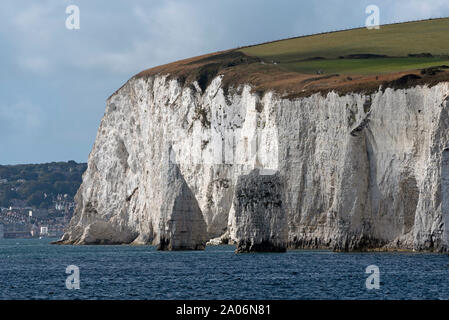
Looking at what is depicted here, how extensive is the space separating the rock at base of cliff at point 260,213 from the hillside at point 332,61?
620 inches

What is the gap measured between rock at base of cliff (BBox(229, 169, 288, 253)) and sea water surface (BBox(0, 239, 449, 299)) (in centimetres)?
118

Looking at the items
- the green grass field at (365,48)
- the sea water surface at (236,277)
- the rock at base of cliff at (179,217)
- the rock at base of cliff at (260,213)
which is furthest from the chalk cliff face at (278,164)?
the green grass field at (365,48)

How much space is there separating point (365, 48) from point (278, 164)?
3139 cm

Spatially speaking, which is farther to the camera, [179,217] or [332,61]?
[332,61]

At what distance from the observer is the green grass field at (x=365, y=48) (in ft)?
340

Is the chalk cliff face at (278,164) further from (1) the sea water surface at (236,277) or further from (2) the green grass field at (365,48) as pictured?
(2) the green grass field at (365,48)

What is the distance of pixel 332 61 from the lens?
112188 mm

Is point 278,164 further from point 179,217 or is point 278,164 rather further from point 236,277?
point 236,277

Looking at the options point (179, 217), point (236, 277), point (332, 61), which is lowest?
point (236, 277)

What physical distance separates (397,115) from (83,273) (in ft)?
104

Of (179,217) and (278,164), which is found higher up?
(278,164)

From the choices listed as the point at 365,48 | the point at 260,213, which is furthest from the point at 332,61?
the point at 260,213

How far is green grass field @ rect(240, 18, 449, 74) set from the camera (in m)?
104

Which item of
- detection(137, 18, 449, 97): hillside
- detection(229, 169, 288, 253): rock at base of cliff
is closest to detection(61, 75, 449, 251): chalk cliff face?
detection(229, 169, 288, 253): rock at base of cliff
